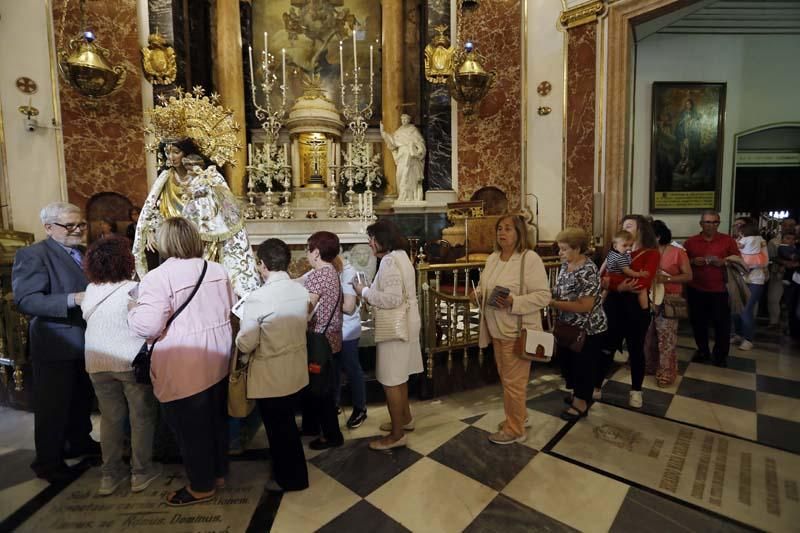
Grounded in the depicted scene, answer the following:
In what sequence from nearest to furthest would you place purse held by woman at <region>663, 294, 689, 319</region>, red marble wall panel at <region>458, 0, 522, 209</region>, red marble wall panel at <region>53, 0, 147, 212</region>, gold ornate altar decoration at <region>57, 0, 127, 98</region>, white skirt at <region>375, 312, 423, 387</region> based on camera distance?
white skirt at <region>375, 312, 423, 387</region>
purse held by woman at <region>663, 294, 689, 319</region>
gold ornate altar decoration at <region>57, 0, 127, 98</region>
red marble wall panel at <region>53, 0, 147, 212</region>
red marble wall panel at <region>458, 0, 522, 209</region>

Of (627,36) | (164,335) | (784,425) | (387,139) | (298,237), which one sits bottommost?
(784,425)

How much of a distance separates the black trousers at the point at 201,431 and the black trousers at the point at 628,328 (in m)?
2.96

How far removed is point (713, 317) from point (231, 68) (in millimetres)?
9510

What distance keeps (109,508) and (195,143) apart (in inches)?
103

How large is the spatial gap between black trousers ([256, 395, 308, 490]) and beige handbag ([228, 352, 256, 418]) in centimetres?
9

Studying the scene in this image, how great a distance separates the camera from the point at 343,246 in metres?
6.36

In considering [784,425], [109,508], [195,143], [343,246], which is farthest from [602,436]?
[343,246]

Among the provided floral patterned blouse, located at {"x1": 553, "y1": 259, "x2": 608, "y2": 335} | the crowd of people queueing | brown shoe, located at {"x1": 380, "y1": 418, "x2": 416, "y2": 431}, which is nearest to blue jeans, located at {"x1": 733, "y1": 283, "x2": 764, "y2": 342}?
the crowd of people queueing

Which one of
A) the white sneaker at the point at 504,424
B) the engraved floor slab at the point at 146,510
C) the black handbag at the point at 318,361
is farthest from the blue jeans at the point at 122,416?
the white sneaker at the point at 504,424

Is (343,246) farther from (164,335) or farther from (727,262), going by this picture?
(727,262)

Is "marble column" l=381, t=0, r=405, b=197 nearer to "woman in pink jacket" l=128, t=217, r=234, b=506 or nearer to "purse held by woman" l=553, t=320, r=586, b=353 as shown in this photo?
"purse held by woman" l=553, t=320, r=586, b=353

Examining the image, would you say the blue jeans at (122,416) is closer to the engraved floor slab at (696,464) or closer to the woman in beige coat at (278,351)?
the woman in beige coat at (278,351)

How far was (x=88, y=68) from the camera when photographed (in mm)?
6117

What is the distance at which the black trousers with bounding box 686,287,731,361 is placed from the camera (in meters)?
4.34
